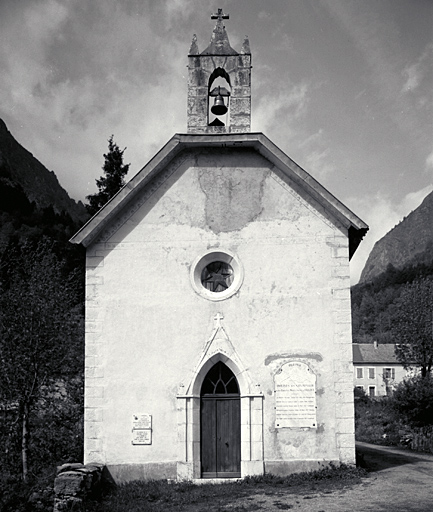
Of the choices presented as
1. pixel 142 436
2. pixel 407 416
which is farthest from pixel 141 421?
pixel 407 416

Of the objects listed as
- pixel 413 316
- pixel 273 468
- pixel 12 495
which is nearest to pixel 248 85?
pixel 273 468

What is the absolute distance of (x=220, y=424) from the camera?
1388 centimetres

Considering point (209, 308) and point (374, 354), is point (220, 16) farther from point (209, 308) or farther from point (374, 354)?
point (374, 354)

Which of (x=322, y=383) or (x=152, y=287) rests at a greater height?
(x=152, y=287)

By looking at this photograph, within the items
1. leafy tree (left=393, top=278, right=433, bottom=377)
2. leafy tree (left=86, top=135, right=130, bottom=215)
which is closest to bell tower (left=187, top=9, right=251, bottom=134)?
leafy tree (left=86, top=135, right=130, bottom=215)

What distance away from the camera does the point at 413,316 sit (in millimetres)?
43000

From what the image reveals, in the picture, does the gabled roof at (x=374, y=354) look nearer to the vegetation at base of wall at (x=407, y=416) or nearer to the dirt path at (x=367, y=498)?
the vegetation at base of wall at (x=407, y=416)

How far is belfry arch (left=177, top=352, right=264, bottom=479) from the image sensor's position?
1338cm

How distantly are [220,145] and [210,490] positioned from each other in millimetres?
7823

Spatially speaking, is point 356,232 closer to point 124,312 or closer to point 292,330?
point 292,330

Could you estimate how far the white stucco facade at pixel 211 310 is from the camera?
13.5 metres

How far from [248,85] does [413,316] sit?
3217 cm

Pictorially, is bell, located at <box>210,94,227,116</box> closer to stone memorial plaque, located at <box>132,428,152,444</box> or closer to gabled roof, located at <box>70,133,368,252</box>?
gabled roof, located at <box>70,133,368,252</box>

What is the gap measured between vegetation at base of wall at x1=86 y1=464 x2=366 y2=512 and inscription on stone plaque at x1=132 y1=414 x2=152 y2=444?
88cm
